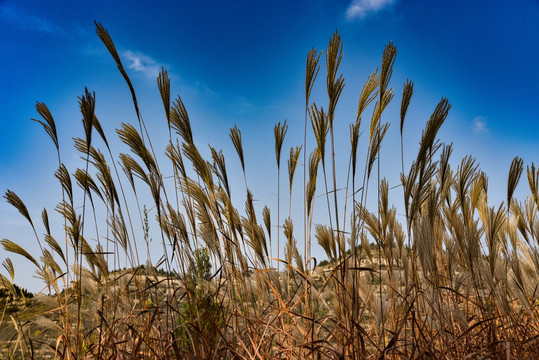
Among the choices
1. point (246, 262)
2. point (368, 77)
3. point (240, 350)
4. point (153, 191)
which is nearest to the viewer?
point (368, 77)

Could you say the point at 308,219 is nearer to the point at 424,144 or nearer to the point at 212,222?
the point at 212,222

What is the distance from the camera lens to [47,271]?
9.32 feet

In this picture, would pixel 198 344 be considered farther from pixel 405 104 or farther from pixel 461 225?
pixel 461 225

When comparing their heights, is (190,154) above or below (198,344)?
above

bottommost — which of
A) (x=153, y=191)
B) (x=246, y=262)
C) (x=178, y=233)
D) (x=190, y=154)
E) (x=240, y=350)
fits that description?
(x=240, y=350)

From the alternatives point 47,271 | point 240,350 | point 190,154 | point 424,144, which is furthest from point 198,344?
point 47,271

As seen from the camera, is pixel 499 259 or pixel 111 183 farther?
pixel 499 259

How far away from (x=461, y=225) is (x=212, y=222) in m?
1.72

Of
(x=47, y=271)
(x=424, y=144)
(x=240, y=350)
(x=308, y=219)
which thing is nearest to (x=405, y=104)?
(x=424, y=144)

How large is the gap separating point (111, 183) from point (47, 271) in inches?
51.5

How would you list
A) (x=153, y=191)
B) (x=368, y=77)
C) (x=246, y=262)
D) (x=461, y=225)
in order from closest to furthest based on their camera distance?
(x=368, y=77) → (x=153, y=191) → (x=246, y=262) → (x=461, y=225)

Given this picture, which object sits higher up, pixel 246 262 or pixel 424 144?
pixel 424 144

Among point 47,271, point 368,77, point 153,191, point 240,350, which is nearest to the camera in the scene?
point 368,77

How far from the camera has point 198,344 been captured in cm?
184
